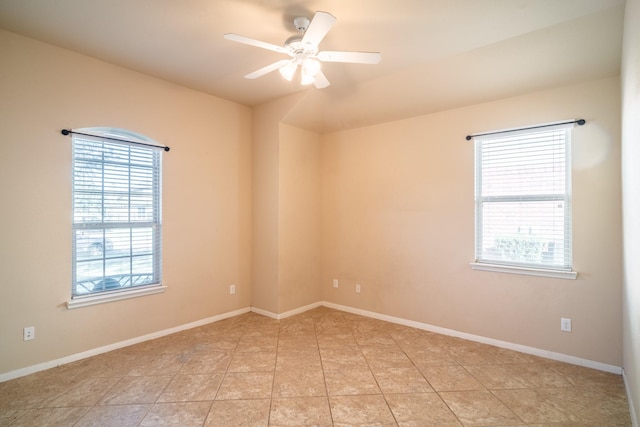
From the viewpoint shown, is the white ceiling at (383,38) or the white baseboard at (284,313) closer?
the white ceiling at (383,38)

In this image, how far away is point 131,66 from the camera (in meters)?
3.17

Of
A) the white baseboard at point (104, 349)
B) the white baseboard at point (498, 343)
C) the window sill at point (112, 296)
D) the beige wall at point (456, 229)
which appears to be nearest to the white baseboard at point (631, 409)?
the white baseboard at point (498, 343)

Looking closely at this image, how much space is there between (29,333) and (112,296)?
64cm

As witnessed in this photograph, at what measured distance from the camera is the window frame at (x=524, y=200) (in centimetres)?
295

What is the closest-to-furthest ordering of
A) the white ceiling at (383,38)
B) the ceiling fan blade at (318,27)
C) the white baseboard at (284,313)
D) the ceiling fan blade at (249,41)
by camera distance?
1. the ceiling fan blade at (318,27)
2. the ceiling fan blade at (249,41)
3. the white ceiling at (383,38)
4. the white baseboard at (284,313)

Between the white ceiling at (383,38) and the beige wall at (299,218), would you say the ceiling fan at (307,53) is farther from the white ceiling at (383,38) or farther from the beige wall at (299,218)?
the beige wall at (299,218)

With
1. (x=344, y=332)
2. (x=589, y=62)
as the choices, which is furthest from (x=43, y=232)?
(x=589, y=62)

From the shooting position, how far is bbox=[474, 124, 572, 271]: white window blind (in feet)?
9.84

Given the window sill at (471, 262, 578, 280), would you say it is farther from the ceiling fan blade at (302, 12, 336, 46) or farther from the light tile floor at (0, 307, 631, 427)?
the ceiling fan blade at (302, 12, 336, 46)

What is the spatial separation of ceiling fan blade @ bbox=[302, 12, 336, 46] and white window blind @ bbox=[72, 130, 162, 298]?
225 centimetres

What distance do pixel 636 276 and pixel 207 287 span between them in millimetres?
3918

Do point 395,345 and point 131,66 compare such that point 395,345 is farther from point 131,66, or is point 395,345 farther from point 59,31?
point 59,31

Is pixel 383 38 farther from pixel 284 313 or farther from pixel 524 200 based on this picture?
pixel 284 313

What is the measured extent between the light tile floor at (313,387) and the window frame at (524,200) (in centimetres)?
82
